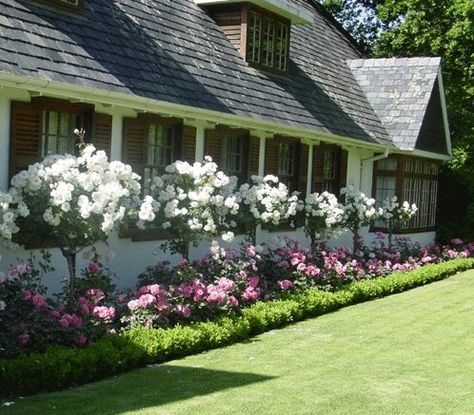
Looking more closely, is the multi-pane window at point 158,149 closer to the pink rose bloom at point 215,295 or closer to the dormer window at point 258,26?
the pink rose bloom at point 215,295

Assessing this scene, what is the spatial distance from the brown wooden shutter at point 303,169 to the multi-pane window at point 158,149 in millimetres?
4934

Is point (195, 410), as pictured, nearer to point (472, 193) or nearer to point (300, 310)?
point (300, 310)

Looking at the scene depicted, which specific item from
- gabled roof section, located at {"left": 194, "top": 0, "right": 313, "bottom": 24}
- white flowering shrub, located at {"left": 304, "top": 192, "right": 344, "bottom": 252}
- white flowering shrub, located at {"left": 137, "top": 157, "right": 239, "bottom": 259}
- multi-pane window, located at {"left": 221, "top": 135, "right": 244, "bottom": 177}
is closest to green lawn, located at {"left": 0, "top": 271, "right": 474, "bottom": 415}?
white flowering shrub, located at {"left": 137, "top": 157, "right": 239, "bottom": 259}

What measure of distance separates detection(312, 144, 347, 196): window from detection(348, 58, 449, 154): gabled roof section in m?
2.31

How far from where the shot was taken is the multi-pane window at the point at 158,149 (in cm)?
1219

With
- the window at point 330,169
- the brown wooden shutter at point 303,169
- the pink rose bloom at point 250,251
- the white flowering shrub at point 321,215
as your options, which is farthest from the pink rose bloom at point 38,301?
the window at point 330,169

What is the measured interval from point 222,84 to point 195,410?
8.33 metres

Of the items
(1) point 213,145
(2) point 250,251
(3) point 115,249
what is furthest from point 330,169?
(3) point 115,249

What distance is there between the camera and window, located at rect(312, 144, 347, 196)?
18.1 metres

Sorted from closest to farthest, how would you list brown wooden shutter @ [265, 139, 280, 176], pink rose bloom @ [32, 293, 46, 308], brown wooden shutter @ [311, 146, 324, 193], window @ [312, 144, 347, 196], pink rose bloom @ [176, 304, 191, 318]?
pink rose bloom @ [32, 293, 46, 308]
pink rose bloom @ [176, 304, 191, 318]
brown wooden shutter @ [265, 139, 280, 176]
brown wooden shutter @ [311, 146, 324, 193]
window @ [312, 144, 347, 196]

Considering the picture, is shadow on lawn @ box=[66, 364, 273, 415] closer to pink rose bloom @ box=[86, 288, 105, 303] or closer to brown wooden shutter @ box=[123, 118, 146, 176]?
pink rose bloom @ box=[86, 288, 105, 303]

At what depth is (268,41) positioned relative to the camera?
54.6 feet

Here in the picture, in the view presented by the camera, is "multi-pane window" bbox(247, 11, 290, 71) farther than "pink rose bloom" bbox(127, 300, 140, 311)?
Yes

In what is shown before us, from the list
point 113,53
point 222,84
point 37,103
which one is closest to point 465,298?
point 222,84
